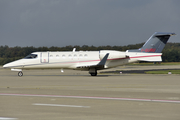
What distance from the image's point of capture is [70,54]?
3025 centimetres

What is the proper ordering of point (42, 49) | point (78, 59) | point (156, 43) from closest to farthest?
point (78, 59)
point (156, 43)
point (42, 49)

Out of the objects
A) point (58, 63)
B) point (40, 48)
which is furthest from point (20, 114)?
point (40, 48)

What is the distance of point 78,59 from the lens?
1179 inches

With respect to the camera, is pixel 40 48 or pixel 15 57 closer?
pixel 40 48

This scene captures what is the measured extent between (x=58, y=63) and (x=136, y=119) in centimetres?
2346

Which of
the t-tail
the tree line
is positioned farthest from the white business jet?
the tree line

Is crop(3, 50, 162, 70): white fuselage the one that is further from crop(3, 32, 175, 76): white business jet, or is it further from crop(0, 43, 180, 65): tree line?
crop(0, 43, 180, 65): tree line

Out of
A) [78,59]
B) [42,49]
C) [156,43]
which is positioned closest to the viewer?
[78,59]

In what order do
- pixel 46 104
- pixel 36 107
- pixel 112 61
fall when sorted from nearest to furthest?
pixel 36 107 < pixel 46 104 < pixel 112 61

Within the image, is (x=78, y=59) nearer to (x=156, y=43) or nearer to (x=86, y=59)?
(x=86, y=59)

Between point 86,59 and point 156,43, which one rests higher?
point 156,43

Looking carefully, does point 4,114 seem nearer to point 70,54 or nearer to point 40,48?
point 70,54

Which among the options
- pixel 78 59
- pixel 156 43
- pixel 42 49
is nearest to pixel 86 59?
pixel 78 59

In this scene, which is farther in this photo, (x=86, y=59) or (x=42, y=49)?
(x=42, y=49)
